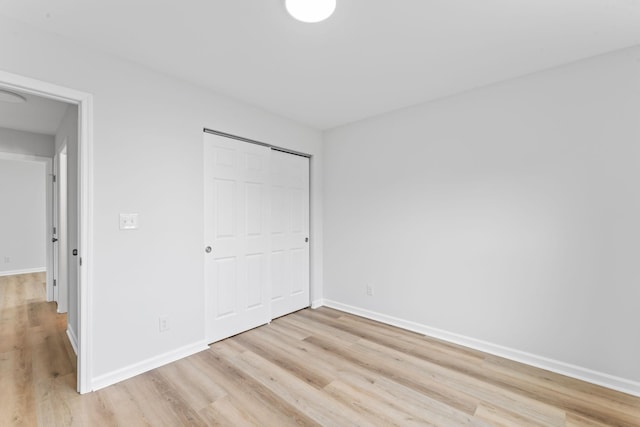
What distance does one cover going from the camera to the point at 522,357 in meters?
2.40

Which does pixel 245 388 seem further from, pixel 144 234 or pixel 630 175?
pixel 630 175

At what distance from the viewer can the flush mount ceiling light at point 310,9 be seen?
1580mm

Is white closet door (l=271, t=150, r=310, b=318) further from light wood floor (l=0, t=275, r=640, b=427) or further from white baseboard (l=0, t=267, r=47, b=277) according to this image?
white baseboard (l=0, t=267, r=47, b=277)

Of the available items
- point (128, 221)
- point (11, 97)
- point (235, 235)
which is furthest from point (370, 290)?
point (11, 97)

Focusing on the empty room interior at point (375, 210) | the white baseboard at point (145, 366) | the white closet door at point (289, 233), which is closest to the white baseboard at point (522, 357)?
the empty room interior at point (375, 210)

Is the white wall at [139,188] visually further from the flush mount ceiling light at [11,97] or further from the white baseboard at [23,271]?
the white baseboard at [23,271]

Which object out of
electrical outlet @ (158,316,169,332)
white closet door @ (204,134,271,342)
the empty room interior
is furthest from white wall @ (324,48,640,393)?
electrical outlet @ (158,316,169,332)

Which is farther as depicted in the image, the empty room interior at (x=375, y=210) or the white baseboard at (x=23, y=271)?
the white baseboard at (x=23, y=271)

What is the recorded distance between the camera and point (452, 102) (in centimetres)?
282

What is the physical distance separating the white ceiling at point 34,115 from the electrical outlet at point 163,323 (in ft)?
7.92

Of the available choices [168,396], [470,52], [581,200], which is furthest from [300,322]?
[470,52]

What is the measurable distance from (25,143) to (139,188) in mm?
3046

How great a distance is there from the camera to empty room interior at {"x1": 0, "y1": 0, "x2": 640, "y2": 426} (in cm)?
179

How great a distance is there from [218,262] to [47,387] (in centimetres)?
145
